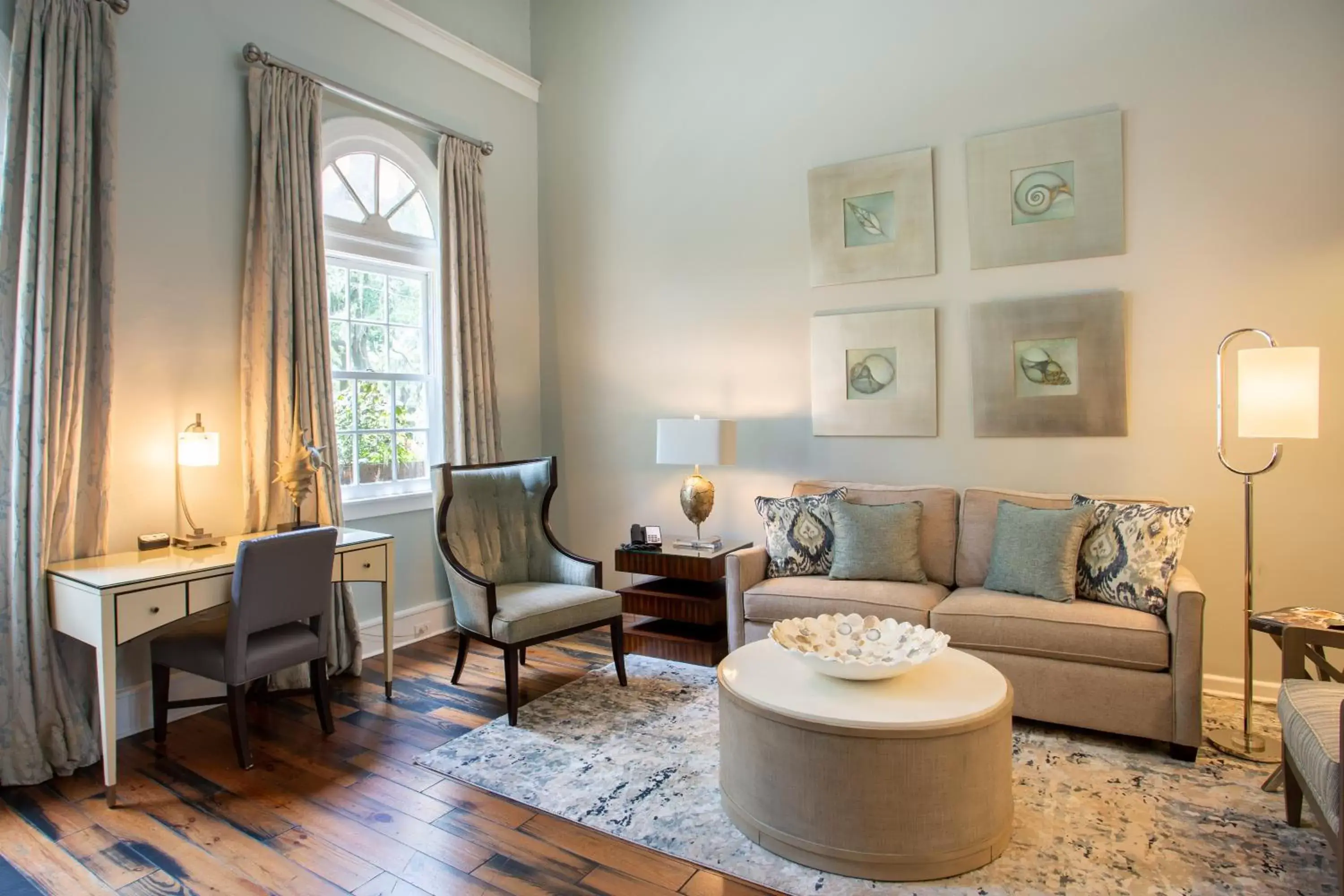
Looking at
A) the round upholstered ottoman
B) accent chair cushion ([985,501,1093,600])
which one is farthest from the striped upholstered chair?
accent chair cushion ([985,501,1093,600])

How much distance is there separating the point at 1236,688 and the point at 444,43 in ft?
17.4

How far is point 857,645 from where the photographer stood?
2.67 meters

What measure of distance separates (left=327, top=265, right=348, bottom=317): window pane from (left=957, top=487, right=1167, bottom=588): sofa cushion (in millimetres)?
3311

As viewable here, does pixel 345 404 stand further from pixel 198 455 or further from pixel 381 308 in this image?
pixel 198 455

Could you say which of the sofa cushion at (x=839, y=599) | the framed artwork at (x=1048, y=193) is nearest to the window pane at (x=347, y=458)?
the sofa cushion at (x=839, y=599)

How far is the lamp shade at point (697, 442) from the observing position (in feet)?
13.9

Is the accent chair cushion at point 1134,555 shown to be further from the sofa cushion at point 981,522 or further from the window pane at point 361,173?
the window pane at point 361,173

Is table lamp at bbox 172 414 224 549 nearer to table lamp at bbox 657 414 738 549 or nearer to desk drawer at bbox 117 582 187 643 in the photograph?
desk drawer at bbox 117 582 187 643

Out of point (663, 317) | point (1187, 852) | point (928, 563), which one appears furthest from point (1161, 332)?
point (663, 317)

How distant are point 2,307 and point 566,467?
10.3 feet

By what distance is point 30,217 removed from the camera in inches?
113

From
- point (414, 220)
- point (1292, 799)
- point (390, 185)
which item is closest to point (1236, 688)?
point (1292, 799)

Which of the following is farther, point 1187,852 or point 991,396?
point 991,396

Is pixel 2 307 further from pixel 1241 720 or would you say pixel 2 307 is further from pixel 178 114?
pixel 1241 720
